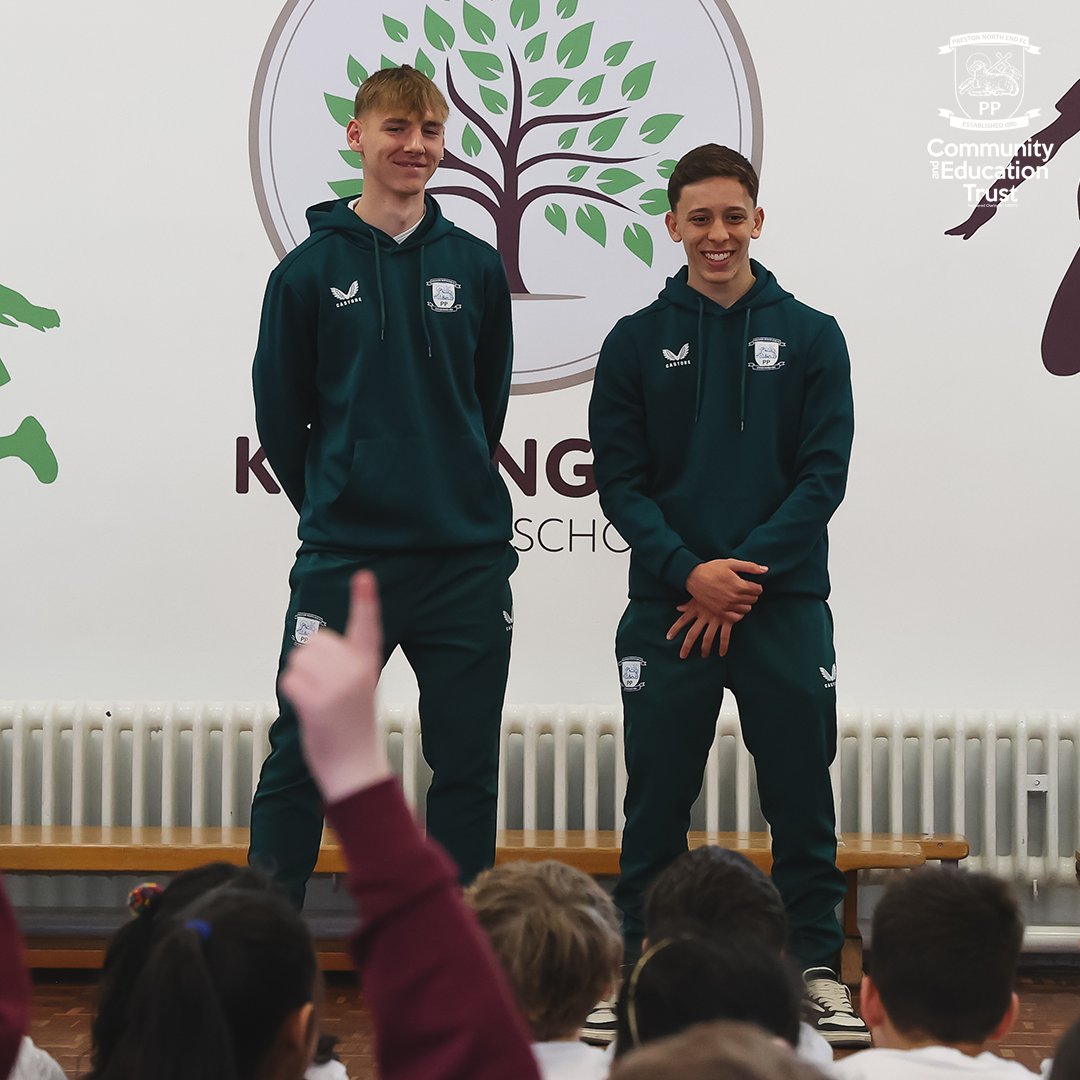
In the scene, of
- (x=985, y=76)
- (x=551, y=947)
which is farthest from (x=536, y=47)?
(x=551, y=947)

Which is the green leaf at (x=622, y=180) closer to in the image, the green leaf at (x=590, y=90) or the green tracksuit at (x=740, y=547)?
the green leaf at (x=590, y=90)

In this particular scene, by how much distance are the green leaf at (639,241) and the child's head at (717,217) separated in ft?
3.32

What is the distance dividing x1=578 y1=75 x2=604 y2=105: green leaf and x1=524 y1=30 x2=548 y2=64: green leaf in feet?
0.45

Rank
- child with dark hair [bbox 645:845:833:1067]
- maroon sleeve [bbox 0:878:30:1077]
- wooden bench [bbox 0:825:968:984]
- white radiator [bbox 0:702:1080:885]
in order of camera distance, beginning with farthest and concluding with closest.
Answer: white radiator [bbox 0:702:1080:885]
wooden bench [bbox 0:825:968:984]
child with dark hair [bbox 645:845:833:1067]
maroon sleeve [bbox 0:878:30:1077]

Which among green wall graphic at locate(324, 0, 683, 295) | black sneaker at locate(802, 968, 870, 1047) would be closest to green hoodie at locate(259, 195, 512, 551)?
black sneaker at locate(802, 968, 870, 1047)

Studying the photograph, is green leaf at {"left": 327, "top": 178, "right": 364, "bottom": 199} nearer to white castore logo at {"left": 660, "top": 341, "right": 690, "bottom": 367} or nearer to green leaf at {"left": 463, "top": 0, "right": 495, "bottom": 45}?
green leaf at {"left": 463, "top": 0, "right": 495, "bottom": 45}

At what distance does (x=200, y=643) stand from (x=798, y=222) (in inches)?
74.0

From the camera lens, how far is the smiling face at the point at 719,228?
282 cm

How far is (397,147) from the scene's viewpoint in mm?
2672

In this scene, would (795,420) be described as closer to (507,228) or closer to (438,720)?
(438,720)

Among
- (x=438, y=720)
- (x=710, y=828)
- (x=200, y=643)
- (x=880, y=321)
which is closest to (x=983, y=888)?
(x=438, y=720)

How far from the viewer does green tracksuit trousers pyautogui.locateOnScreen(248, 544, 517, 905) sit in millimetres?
2637

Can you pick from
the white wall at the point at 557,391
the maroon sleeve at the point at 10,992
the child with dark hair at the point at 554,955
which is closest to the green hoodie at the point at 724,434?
the white wall at the point at 557,391

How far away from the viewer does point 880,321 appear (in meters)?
3.87
